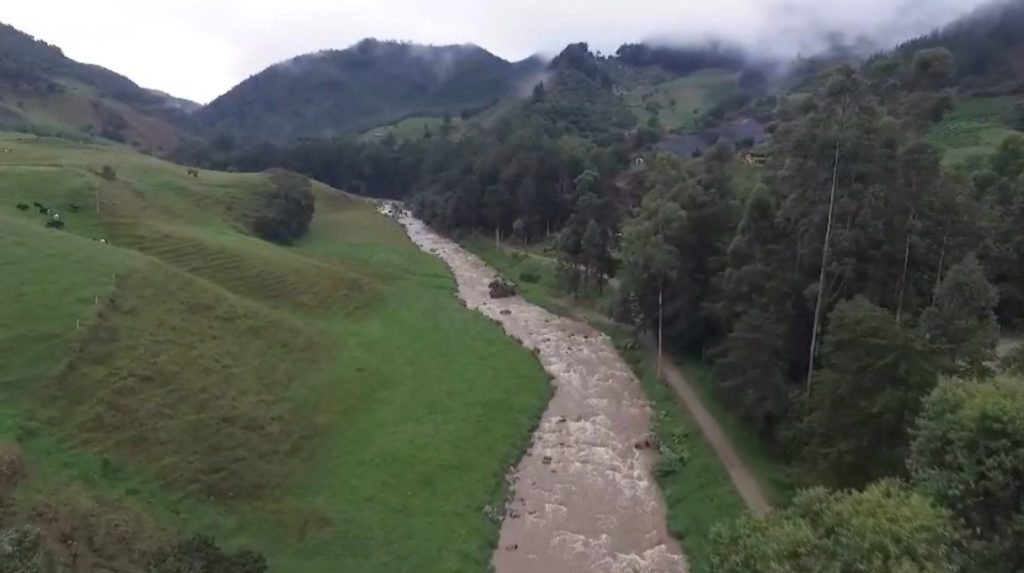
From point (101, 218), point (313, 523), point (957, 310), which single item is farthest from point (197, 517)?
point (101, 218)

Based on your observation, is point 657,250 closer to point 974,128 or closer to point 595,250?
point 595,250

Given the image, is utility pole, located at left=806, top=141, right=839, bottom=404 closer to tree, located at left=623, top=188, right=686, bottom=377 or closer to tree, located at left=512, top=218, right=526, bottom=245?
tree, located at left=623, top=188, right=686, bottom=377

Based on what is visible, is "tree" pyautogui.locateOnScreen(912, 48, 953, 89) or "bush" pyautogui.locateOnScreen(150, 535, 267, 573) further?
"tree" pyautogui.locateOnScreen(912, 48, 953, 89)

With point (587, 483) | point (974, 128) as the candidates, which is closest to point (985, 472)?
point (587, 483)

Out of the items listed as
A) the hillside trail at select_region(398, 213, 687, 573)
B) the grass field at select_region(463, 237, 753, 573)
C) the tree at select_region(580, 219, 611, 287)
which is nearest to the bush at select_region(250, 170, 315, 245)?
the tree at select_region(580, 219, 611, 287)

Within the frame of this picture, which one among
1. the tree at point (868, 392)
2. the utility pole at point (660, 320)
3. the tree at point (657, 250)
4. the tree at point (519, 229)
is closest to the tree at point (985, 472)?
the tree at point (868, 392)

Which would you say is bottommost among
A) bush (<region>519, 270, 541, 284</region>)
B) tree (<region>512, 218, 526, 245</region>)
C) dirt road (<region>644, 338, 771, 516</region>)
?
dirt road (<region>644, 338, 771, 516</region>)
